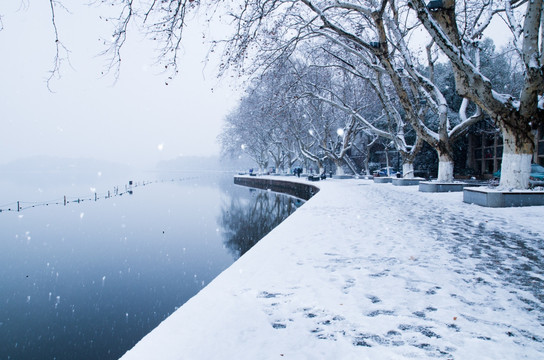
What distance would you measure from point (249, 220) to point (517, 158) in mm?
14232

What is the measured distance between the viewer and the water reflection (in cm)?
1519

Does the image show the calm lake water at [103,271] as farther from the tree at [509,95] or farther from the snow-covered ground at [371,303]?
the tree at [509,95]

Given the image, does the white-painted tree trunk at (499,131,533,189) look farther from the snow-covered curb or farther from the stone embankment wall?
the stone embankment wall

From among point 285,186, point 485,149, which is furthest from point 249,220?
point 485,149

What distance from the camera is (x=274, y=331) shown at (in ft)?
8.74

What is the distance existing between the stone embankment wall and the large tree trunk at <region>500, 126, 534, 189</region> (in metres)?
13.1

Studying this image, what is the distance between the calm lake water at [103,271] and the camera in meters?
7.08

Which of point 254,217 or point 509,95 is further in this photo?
point 254,217

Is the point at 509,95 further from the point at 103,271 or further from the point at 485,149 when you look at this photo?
the point at 485,149

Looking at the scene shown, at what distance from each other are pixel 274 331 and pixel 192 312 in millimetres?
989

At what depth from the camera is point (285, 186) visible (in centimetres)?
3206

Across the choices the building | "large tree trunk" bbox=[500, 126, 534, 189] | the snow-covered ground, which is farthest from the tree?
the building

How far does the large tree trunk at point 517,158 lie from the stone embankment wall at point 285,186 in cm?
1311

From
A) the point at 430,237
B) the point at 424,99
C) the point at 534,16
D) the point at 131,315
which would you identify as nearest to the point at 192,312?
the point at 430,237
